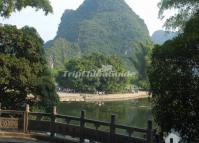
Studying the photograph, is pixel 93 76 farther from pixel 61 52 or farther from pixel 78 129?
pixel 78 129

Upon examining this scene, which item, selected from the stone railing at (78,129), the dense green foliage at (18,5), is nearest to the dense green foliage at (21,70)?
the dense green foliage at (18,5)

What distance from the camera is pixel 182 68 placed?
11734mm

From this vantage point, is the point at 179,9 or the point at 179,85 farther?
the point at 179,9

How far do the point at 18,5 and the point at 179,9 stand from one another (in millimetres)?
9327

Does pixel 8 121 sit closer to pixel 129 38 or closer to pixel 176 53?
pixel 176 53

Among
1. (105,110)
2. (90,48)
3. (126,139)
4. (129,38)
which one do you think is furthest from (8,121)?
(129,38)

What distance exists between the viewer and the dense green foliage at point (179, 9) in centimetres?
1705

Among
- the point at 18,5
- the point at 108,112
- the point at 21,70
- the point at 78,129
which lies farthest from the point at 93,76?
the point at 78,129

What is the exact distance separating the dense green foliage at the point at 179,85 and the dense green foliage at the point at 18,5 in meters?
12.8

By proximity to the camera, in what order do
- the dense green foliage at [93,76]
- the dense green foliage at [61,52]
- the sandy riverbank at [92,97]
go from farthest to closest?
the dense green foliage at [61,52] < the dense green foliage at [93,76] < the sandy riverbank at [92,97]

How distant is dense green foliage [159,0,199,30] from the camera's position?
1705cm

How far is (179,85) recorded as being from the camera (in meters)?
11.5

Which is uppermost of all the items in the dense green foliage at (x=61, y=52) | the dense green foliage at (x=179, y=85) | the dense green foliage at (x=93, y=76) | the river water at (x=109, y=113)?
the dense green foliage at (x=61, y=52)

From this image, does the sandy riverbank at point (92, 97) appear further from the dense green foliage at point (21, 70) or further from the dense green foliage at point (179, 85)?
the dense green foliage at point (179, 85)
